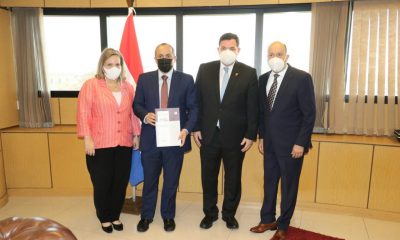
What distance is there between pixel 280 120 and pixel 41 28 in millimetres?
2974

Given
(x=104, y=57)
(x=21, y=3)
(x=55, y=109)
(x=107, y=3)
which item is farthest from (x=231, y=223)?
(x=21, y=3)

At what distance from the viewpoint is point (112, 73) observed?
2512 millimetres

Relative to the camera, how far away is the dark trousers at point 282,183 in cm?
252

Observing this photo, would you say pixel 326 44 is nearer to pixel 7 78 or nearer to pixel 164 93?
pixel 164 93

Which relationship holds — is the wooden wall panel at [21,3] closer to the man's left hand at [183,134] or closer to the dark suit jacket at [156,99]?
the dark suit jacket at [156,99]

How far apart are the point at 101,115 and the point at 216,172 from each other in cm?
114

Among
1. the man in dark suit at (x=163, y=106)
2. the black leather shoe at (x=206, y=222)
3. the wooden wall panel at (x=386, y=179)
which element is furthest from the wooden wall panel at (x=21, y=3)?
the wooden wall panel at (x=386, y=179)

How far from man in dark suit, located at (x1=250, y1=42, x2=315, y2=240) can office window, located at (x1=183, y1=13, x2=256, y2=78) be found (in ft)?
3.74

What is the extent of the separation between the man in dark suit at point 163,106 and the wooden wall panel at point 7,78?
1957mm

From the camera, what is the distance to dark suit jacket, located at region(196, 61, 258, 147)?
8.39ft

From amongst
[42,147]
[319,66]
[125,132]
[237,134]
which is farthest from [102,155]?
[319,66]

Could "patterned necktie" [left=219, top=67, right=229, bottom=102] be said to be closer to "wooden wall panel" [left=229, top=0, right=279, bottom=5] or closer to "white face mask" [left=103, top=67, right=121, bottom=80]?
"white face mask" [left=103, top=67, right=121, bottom=80]

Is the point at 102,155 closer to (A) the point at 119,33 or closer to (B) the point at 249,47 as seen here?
(A) the point at 119,33

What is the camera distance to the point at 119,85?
2.64 meters
